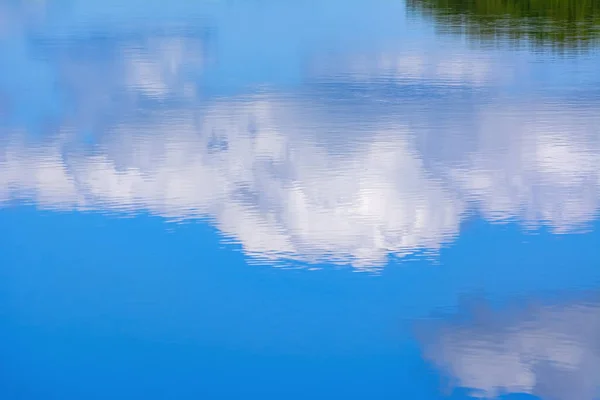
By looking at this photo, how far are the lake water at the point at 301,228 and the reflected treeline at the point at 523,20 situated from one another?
6.31ft

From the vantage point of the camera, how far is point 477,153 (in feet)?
24.5

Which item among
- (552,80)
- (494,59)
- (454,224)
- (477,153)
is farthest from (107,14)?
(454,224)

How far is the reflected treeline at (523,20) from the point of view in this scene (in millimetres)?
13055

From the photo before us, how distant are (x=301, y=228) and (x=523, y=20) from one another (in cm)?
991

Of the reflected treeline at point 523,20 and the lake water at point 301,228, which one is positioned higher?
the reflected treeline at point 523,20

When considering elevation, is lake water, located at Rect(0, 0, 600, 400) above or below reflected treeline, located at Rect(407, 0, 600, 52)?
below

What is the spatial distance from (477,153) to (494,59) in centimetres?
399

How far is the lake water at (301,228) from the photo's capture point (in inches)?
182

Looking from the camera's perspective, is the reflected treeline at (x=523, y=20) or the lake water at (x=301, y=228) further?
the reflected treeline at (x=523, y=20)

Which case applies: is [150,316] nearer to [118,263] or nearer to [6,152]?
[118,263]

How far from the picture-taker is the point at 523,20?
15078 millimetres

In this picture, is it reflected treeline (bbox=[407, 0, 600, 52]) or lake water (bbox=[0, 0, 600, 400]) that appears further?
reflected treeline (bbox=[407, 0, 600, 52])

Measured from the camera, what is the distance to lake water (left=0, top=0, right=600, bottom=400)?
461 centimetres

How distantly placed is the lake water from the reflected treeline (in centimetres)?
192
